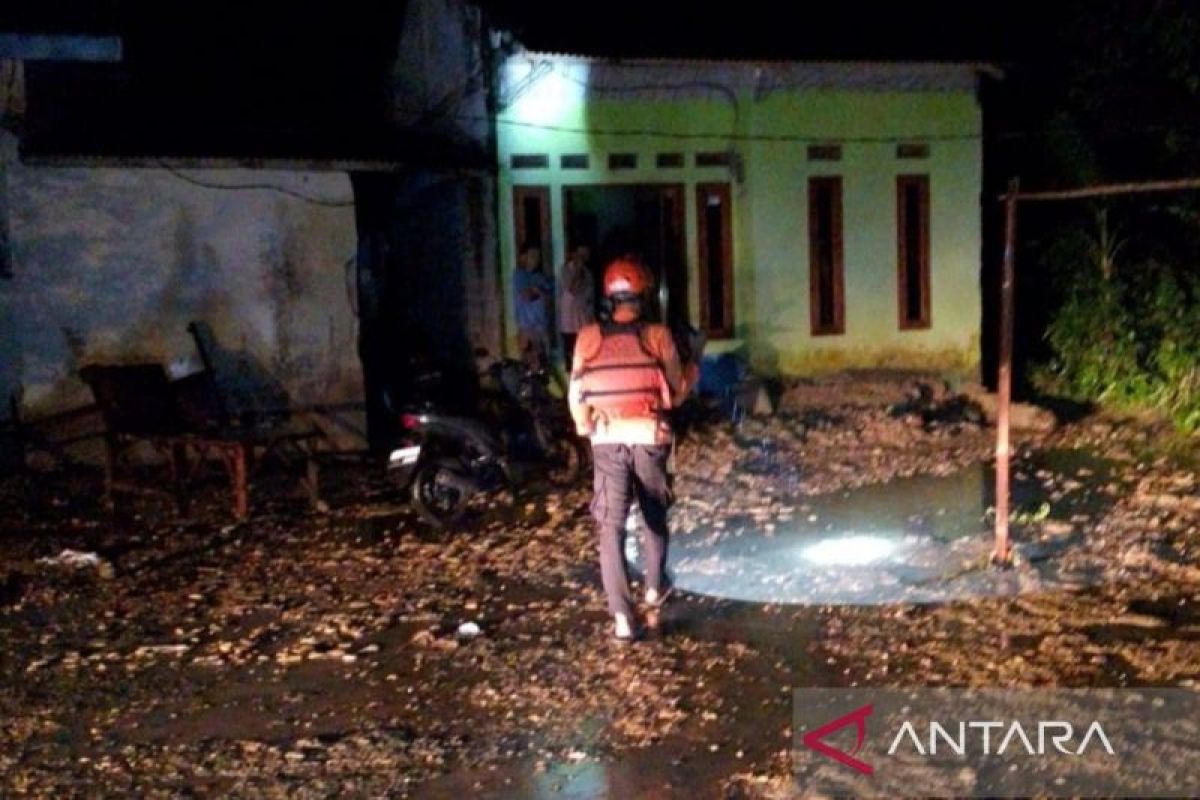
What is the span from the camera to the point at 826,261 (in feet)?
50.2

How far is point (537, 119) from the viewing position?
1405 cm

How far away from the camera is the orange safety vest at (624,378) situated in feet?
22.1

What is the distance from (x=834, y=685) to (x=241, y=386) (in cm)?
782

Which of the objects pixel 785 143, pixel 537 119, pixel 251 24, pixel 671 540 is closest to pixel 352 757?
pixel 671 540

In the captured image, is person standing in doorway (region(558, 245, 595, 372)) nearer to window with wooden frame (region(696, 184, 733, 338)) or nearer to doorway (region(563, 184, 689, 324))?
doorway (region(563, 184, 689, 324))

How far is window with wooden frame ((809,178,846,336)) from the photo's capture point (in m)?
15.1

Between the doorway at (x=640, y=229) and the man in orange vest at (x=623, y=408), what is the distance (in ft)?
24.8

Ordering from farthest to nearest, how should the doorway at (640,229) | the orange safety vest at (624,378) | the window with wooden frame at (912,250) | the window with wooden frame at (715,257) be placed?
the window with wooden frame at (912,250), the window with wooden frame at (715,257), the doorway at (640,229), the orange safety vest at (624,378)

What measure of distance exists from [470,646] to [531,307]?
272 inches

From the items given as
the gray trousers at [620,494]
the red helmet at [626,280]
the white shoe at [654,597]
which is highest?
the red helmet at [626,280]

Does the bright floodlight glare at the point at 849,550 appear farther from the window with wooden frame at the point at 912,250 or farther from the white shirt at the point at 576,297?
the window with wooden frame at the point at 912,250

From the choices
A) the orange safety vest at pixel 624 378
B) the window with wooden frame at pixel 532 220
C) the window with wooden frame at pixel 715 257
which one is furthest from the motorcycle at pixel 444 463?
the window with wooden frame at pixel 715 257

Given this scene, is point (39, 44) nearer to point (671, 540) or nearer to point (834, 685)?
point (671, 540)

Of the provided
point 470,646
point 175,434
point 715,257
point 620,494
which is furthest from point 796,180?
point 470,646
